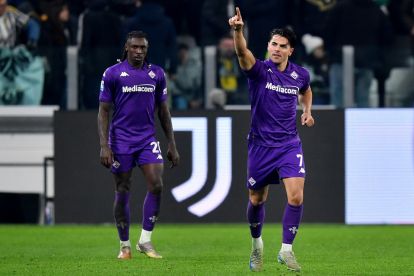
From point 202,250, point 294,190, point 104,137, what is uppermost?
point 104,137

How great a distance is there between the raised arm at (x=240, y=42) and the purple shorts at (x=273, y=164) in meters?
0.80

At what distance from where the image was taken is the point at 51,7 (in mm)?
20047

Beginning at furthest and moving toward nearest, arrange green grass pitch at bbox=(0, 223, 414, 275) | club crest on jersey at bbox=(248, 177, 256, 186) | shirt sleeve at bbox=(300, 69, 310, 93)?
shirt sleeve at bbox=(300, 69, 310, 93) → club crest on jersey at bbox=(248, 177, 256, 186) → green grass pitch at bbox=(0, 223, 414, 275)

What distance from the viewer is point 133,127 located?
12.7 m

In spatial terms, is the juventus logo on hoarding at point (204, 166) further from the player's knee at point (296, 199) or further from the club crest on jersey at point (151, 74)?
the player's knee at point (296, 199)

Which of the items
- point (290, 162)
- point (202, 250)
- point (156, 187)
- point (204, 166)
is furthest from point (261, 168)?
point (204, 166)

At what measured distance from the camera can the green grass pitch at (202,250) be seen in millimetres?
11148

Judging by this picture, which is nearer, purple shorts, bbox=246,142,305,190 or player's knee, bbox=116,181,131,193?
purple shorts, bbox=246,142,305,190

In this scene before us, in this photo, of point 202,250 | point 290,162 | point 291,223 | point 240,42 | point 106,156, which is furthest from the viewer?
point 202,250

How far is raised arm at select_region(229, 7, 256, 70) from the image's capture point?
10.4 m

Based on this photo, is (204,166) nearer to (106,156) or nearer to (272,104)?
(106,156)

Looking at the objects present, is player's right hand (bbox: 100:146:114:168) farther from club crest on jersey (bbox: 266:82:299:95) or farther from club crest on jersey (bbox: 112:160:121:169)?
club crest on jersey (bbox: 266:82:299:95)

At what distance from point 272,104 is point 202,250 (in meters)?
2.92

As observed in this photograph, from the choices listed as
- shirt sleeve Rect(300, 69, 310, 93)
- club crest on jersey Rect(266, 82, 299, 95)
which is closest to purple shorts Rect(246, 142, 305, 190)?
club crest on jersey Rect(266, 82, 299, 95)
